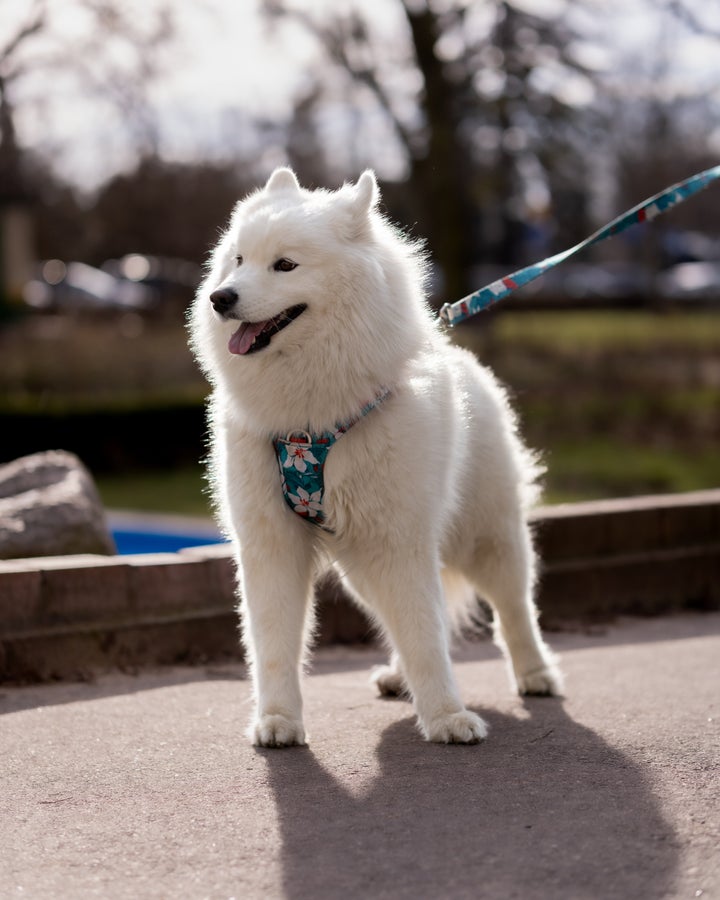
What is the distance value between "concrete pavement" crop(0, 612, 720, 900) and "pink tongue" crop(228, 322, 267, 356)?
141 cm

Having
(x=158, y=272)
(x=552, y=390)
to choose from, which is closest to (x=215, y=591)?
(x=552, y=390)

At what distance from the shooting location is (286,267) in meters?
4.18

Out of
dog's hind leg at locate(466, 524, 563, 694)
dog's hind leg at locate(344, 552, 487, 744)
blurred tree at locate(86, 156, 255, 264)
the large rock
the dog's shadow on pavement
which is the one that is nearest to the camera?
the dog's shadow on pavement

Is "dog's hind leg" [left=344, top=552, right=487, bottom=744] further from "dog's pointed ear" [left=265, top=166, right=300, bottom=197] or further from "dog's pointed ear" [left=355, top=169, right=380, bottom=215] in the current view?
"dog's pointed ear" [left=265, top=166, right=300, bottom=197]

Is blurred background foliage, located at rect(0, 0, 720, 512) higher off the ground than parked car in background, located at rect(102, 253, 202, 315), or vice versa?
blurred background foliage, located at rect(0, 0, 720, 512)

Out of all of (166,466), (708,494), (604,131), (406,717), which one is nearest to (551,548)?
(708,494)

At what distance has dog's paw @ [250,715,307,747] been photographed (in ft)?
13.9

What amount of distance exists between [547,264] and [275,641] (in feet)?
7.49

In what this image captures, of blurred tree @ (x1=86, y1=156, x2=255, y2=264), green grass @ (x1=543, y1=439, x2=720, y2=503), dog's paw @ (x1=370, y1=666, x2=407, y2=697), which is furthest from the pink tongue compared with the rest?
blurred tree @ (x1=86, y1=156, x2=255, y2=264)

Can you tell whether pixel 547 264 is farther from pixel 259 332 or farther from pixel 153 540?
pixel 153 540

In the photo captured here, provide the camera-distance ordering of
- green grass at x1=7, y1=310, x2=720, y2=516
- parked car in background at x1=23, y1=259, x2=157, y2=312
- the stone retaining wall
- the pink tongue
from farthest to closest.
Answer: parked car in background at x1=23, y1=259, x2=157, y2=312, green grass at x1=7, y1=310, x2=720, y2=516, the stone retaining wall, the pink tongue

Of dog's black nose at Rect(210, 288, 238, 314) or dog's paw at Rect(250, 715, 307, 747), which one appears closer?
Result: dog's black nose at Rect(210, 288, 238, 314)

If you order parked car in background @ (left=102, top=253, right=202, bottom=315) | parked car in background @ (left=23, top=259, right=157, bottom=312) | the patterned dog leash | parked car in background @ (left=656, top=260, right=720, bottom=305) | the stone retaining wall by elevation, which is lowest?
parked car in background @ (left=656, top=260, right=720, bottom=305)

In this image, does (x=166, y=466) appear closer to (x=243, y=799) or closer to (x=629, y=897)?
(x=243, y=799)
